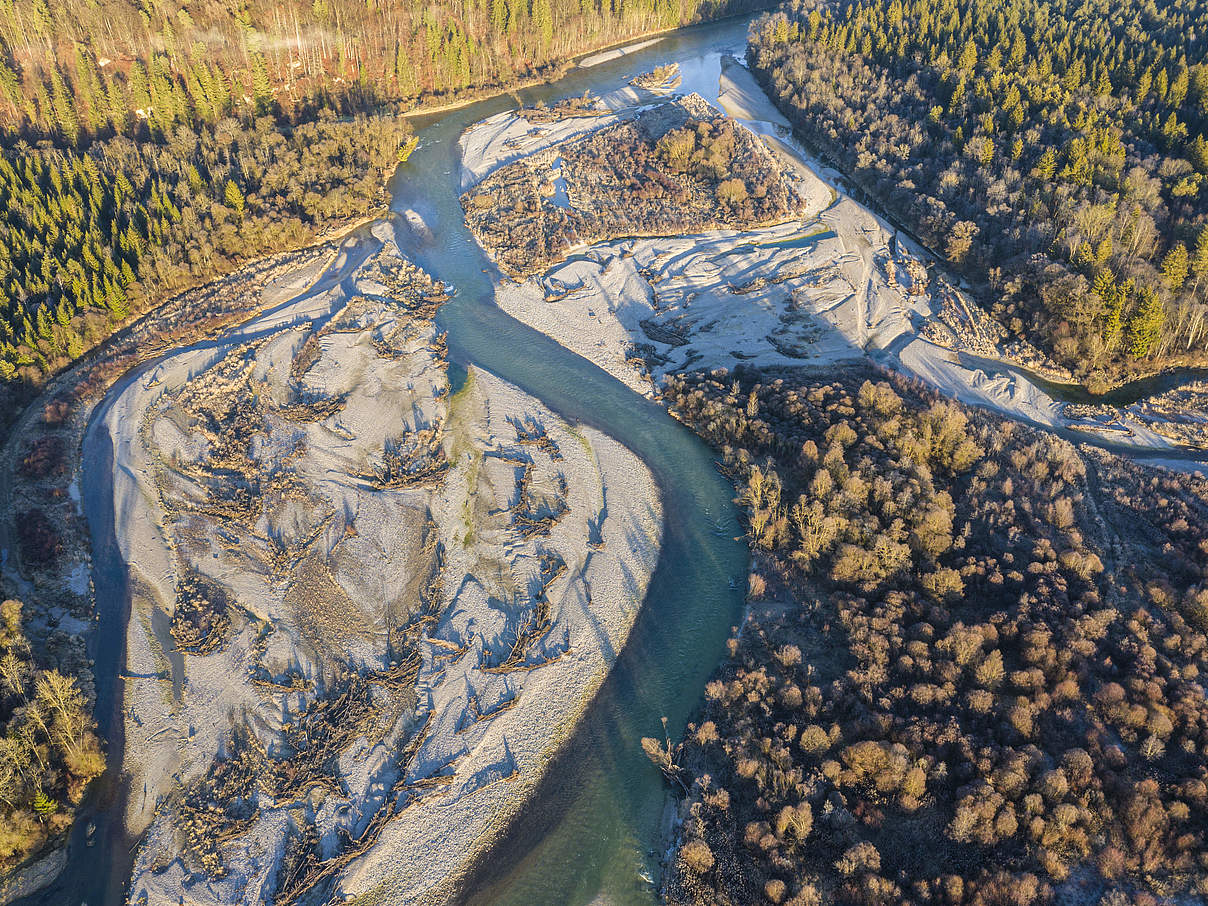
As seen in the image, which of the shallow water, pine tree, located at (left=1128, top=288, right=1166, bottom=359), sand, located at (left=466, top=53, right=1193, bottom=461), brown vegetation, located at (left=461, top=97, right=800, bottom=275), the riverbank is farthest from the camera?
brown vegetation, located at (left=461, top=97, right=800, bottom=275)

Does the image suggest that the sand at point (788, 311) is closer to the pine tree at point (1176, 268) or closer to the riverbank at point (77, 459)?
the pine tree at point (1176, 268)

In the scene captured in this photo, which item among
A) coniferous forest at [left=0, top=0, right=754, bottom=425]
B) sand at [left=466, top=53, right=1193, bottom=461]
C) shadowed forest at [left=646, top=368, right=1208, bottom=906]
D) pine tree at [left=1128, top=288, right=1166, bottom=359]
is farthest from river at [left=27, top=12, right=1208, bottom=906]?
pine tree at [left=1128, top=288, right=1166, bottom=359]

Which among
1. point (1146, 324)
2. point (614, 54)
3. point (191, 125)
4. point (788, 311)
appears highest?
point (614, 54)

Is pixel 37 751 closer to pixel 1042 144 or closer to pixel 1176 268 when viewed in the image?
pixel 1176 268

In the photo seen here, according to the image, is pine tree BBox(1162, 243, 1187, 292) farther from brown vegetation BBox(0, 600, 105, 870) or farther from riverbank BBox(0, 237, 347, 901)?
brown vegetation BBox(0, 600, 105, 870)

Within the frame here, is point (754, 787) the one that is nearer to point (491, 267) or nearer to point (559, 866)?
point (559, 866)

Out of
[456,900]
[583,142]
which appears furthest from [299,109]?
[456,900]

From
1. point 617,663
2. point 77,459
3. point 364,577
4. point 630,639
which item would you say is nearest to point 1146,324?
point 630,639
